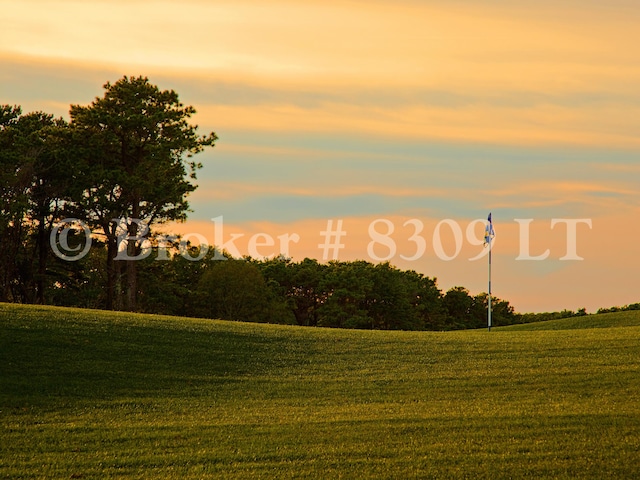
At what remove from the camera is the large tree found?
63688 mm

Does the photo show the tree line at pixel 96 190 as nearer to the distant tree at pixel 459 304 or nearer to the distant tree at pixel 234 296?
the distant tree at pixel 234 296

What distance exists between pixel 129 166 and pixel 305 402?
4465 cm

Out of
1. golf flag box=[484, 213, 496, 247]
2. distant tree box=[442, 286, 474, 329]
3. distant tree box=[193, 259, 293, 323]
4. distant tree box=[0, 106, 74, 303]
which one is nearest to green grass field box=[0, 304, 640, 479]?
golf flag box=[484, 213, 496, 247]

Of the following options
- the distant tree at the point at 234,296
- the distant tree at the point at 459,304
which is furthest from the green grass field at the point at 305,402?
the distant tree at the point at 459,304

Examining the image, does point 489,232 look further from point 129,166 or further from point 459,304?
point 459,304

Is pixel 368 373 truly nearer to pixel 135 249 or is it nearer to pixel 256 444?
pixel 256 444

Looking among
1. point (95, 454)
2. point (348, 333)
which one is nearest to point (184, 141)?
point (348, 333)

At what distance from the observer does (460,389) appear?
84.2 ft

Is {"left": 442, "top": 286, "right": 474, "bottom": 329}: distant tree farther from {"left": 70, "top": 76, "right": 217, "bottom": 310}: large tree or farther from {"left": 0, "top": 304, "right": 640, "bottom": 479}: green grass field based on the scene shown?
{"left": 0, "top": 304, "right": 640, "bottom": 479}: green grass field

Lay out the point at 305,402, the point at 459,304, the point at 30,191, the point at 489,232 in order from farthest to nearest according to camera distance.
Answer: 1. the point at 459,304
2. the point at 30,191
3. the point at 489,232
4. the point at 305,402

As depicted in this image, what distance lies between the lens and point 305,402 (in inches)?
958

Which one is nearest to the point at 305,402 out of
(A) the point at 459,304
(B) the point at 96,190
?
(B) the point at 96,190

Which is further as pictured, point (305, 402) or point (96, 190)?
point (96, 190)

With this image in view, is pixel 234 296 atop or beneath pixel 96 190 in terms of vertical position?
beneath
